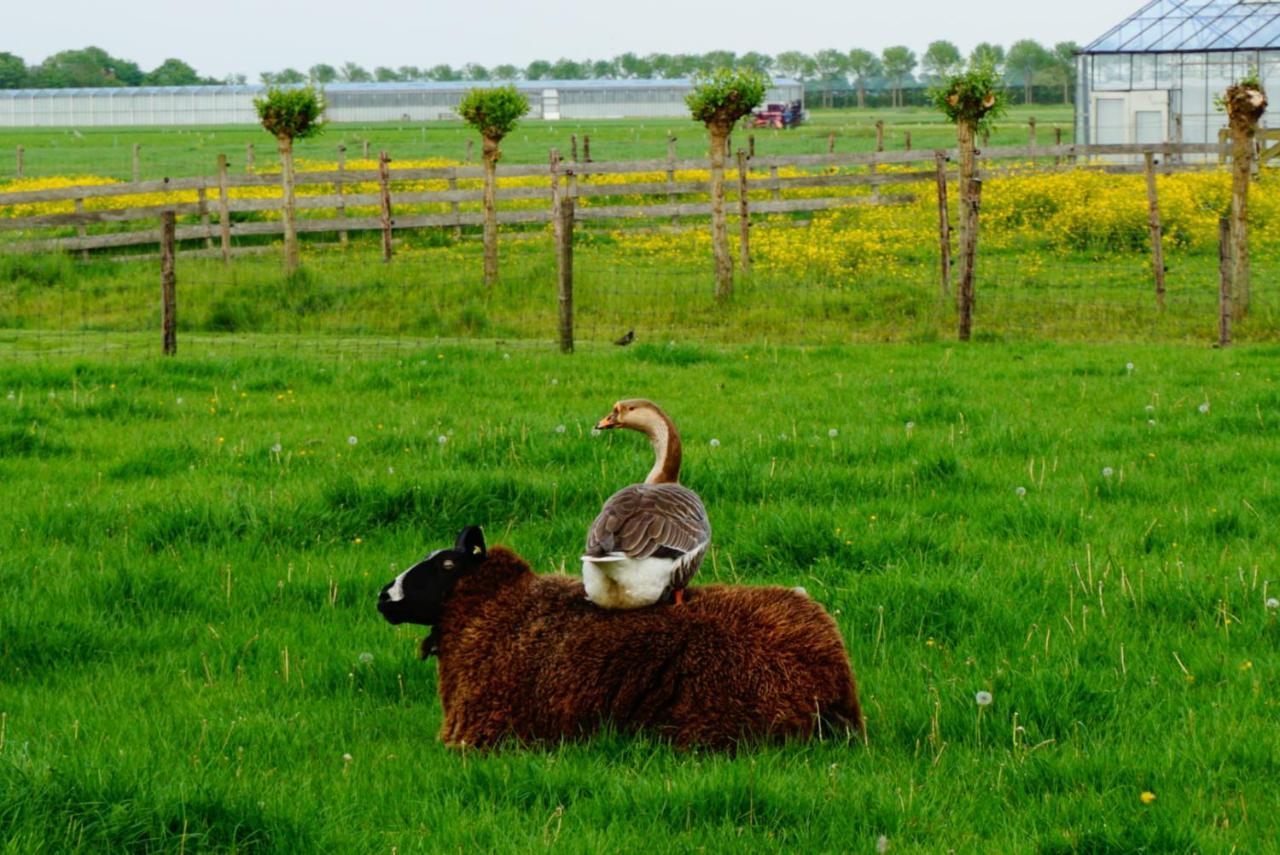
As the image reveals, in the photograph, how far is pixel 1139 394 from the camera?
1261cm

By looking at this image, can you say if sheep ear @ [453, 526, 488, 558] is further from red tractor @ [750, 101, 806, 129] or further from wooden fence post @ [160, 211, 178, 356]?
red tractor @ [750, 101, 806, 129]

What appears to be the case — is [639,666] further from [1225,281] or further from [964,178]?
[964,178]

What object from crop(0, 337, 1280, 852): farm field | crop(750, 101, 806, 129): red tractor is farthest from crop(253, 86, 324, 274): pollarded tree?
crop(750, 101, 806, 129): red tractor

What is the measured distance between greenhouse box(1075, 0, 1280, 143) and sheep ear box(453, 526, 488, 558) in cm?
4914

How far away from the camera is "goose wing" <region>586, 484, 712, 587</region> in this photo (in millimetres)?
5098

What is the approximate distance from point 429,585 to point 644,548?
38.1 inches

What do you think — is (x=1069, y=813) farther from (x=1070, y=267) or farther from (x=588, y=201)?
(x=588, y=201)

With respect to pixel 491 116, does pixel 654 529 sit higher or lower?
lower

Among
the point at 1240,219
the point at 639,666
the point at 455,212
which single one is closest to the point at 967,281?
the point at 1240,219

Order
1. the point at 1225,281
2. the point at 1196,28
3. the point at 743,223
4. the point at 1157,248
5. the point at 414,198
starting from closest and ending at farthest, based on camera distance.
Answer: the point at 1225,281
the point at 1157,248
the point at 743,223
the point at 414,198
the point at 1196,28

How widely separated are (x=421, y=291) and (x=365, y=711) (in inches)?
716

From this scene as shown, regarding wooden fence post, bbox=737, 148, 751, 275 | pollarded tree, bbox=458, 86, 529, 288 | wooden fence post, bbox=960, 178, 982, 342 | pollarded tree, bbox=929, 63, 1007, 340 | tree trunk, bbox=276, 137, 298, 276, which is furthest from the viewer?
tree trunk, bbox=276, 137, 298, 276

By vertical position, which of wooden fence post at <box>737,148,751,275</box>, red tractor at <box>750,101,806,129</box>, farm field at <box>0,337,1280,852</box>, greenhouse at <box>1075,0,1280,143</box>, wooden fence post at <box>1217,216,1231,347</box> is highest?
red tractor at <box>750,101,806,129</box>

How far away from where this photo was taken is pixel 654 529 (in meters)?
5.15
